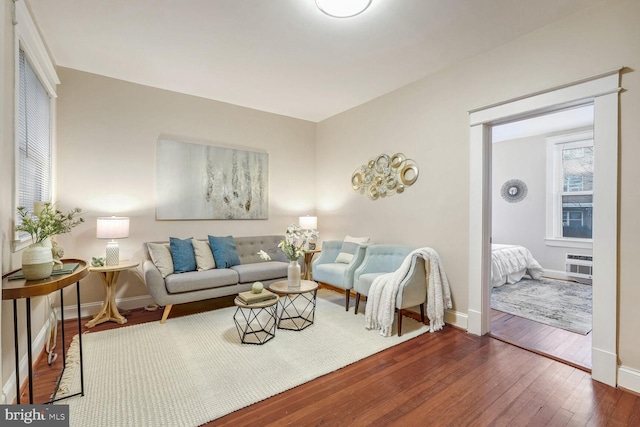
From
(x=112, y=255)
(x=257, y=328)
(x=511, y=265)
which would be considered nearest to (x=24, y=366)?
(x=112, y=255)

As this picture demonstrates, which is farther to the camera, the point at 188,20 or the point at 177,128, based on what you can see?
the point at 177,128

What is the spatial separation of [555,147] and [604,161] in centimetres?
423

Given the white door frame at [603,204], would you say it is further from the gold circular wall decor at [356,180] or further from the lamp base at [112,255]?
the lamp base at [112,255]

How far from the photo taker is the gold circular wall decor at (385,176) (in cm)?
377

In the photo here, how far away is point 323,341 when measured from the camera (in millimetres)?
2828

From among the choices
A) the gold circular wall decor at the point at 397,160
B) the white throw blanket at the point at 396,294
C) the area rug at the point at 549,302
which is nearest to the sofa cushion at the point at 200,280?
the white throw blanket at the point at 396,294

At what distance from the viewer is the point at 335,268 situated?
12.5 feet

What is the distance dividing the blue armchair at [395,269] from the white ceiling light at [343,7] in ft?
7.40

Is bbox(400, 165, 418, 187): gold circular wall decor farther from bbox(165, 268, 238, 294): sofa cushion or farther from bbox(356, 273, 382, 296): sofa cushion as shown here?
bbox(165, 268, 238, 294): sofa cushion

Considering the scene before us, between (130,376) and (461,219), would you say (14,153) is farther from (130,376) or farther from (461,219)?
(461,219)

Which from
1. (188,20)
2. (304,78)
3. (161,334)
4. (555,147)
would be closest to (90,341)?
(161,334)

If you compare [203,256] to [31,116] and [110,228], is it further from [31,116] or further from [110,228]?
[31,116]

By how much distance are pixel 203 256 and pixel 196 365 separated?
1587 millimetres

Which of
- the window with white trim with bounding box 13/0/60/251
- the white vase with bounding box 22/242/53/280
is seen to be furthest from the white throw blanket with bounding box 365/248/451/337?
the window with white trim with bounding box 13/0/60/251
